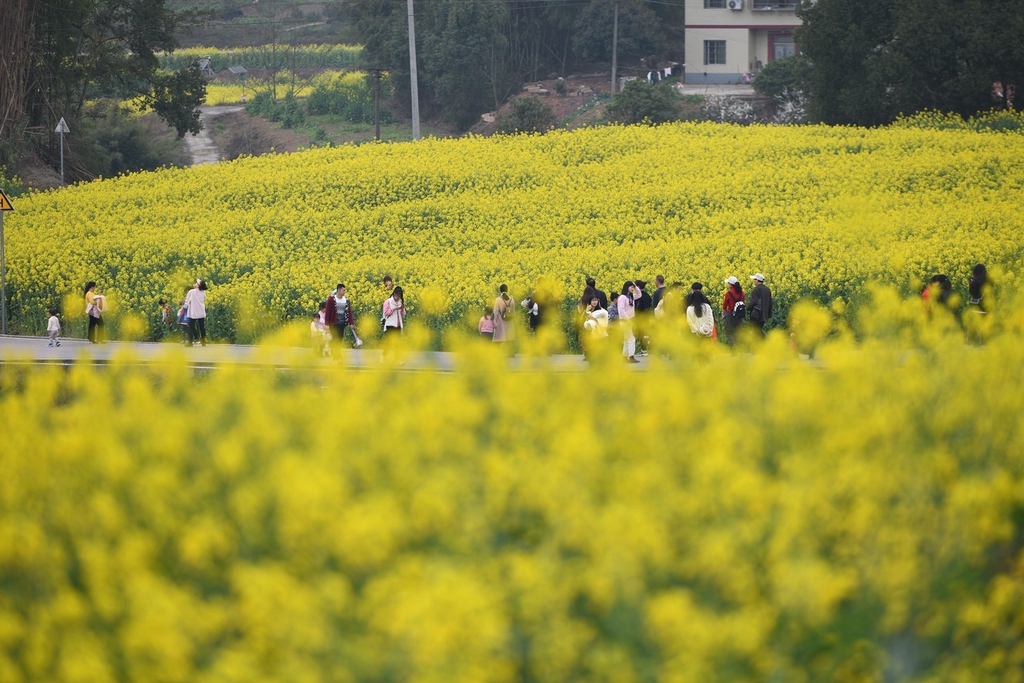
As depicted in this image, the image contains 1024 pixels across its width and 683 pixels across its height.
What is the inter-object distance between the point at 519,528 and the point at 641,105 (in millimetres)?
52375

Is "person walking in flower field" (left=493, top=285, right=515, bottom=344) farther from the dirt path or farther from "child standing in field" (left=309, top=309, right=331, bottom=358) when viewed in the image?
the dirt path

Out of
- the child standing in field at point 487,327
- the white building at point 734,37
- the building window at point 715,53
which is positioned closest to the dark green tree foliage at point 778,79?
the white building at point 734,37

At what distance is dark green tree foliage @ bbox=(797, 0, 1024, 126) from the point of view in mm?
42062

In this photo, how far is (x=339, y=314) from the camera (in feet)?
71.5

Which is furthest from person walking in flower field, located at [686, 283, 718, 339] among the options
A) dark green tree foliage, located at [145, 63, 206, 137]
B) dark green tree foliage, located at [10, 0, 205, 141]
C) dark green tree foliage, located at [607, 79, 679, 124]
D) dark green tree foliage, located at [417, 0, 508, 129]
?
dark green tree foliage, located at [417, 0, 508, 129]

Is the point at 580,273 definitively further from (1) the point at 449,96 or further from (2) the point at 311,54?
(2) the point at 311,54

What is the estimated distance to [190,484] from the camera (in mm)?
7656

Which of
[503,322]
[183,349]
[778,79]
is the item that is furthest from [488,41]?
[183,349]

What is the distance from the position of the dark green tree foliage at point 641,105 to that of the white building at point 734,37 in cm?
1431

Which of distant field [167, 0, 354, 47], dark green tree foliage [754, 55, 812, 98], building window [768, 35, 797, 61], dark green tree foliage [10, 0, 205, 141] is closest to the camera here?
dark green tree foliage [10, 0, 205, 141]

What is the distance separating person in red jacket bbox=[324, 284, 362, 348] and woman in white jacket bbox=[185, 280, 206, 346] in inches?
99.0

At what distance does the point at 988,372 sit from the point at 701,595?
364 cm

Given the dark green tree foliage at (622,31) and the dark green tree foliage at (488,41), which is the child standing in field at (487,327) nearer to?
the dark green tree foliage at (488,41)

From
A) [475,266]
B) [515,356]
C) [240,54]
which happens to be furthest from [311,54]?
[515,356]
